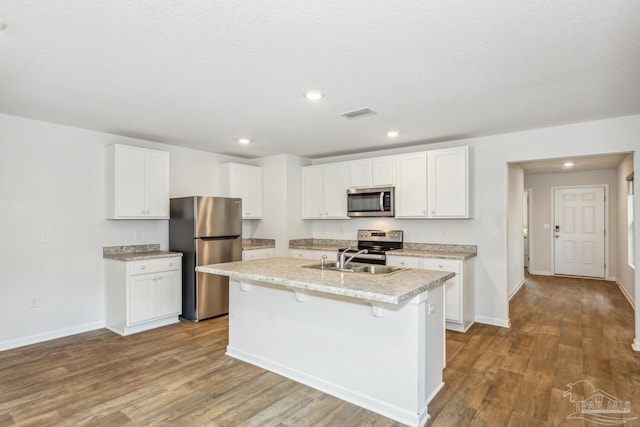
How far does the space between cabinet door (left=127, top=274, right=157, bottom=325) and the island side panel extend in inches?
61.3

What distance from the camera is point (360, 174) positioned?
5.34 metres

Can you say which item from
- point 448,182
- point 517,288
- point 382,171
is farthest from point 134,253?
point 517,288

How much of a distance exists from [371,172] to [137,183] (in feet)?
10.3

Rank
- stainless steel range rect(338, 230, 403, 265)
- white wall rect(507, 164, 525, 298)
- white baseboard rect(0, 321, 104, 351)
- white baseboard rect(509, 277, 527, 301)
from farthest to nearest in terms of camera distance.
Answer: white baseboard rect(509, 277, 527, 301) < white wall rect(507, 164, 525, 298) < stainless steel range rect(338, 230, 403, 265) < white baseboard rect(0, 321, 104, 351)

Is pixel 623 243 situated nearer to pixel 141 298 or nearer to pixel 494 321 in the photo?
pixel 494 321

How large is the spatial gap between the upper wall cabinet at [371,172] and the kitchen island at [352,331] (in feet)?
7.57

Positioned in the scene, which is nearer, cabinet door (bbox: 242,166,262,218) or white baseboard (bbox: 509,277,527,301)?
cabinet door (bbox: 242,166,262,218)

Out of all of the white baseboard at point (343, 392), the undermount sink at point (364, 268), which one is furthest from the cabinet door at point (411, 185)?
the white baseboard at point (343, 392)

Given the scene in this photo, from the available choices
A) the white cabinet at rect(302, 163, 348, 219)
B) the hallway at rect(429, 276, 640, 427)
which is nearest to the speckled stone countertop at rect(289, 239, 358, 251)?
the white cabinet at rect(302, 163, 348, 219)

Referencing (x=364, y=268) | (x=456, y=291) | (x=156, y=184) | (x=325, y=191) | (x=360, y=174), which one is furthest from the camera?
(x=325, y=191)

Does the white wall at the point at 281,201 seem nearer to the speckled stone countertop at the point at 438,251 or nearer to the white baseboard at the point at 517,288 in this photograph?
the speckled stone countertop at the point at 438,251

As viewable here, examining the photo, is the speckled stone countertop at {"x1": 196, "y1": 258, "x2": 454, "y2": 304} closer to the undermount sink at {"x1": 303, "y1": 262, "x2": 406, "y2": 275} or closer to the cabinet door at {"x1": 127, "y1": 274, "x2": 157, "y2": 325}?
the undermount sink at {"x1": 303, "y1": 262, "x2": 406, "y2": 275}

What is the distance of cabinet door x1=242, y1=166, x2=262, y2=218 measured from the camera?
577 cm

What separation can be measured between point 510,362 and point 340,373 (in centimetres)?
173
